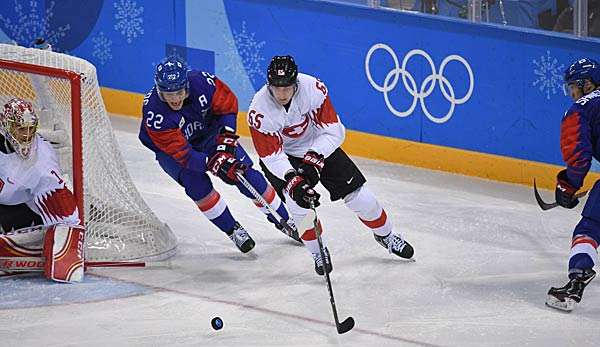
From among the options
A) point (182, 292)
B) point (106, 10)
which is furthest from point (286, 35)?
point (182, 292)

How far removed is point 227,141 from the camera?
19.4ft

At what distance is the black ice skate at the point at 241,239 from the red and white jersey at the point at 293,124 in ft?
1.90

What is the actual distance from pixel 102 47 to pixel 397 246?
367cm

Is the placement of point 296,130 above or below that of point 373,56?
above

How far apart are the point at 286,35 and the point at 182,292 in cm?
275

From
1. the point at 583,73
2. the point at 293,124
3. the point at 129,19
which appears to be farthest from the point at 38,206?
the point at 129,19

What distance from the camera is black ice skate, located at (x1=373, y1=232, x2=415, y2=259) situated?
19.9 feet

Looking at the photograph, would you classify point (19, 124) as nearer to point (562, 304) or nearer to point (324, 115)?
point (324, 115)

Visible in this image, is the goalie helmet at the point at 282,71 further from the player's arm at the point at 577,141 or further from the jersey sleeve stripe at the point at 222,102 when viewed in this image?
the player's arm at the point at 577,141

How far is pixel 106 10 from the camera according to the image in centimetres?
895

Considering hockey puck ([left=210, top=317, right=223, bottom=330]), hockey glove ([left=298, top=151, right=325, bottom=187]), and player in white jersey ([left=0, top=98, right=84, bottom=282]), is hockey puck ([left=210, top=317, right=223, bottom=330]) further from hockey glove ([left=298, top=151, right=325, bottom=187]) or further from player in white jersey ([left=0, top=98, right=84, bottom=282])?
player in white jersey ([left=0, top=98, right=84, bottom=282])

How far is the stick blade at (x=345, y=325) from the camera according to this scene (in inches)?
201

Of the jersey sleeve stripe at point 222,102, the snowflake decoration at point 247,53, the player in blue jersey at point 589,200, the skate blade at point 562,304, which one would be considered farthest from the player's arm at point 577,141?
the snowflake decoration at point 247,53

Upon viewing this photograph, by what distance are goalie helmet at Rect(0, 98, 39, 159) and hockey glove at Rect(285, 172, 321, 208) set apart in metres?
1.09
